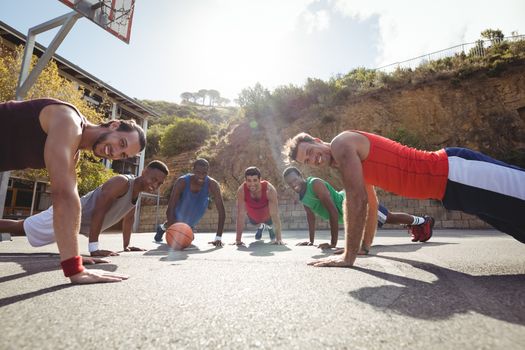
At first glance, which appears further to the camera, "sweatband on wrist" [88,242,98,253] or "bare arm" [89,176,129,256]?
"bare arm" [89,176,129,256]

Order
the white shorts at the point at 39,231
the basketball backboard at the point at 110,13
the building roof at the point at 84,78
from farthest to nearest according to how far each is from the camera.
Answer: the building roof at the point at 84,78, the basketball backboard at the point at 110,13, the white shorts at the point at 39,231

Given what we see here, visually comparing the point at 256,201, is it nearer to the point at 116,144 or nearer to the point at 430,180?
the point at 116,144

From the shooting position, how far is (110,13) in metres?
7.62

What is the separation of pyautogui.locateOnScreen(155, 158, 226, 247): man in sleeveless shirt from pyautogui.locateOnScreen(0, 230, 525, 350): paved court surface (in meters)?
3.38

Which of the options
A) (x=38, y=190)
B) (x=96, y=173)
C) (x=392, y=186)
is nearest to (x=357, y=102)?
(x=96, y=173)

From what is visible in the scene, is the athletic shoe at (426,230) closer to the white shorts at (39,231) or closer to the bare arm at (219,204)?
the bare arm at (219,204)

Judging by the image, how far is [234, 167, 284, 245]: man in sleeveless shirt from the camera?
17.4 ft

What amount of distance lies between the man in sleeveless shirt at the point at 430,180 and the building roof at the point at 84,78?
752 inches

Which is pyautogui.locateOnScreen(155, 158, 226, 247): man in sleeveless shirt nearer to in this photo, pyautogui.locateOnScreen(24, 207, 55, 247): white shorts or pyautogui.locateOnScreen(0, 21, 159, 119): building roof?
pyautogui.locateOnScreen(24, 207, 55, 247): white shorts

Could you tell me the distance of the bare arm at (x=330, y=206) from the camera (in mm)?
4148

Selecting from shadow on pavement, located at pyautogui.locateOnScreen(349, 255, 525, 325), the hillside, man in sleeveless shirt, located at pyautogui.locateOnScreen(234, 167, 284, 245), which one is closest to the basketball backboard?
man in sleeveless shirt, located at pyautogui.locateOnScreen(234, 167, 284, 245)

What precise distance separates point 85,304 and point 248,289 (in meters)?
0.73

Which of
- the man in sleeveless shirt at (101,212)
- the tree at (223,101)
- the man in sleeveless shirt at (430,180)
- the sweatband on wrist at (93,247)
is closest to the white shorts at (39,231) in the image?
the man in sleeveless shirt at (101,212)

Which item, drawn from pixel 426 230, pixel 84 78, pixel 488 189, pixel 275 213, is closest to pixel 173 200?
pixel 275 213
